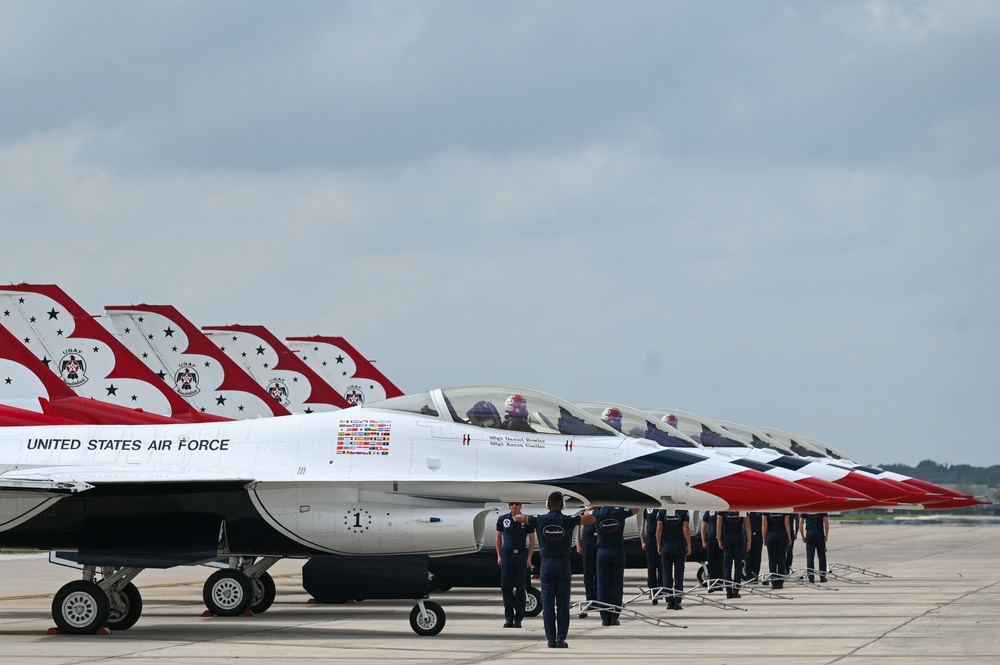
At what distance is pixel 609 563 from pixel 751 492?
2105 millimetres

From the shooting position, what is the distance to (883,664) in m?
11.3

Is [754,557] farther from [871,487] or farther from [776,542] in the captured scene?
[871,487]

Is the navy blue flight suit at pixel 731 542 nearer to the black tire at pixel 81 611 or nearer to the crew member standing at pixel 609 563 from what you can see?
the crew member standing at pixel 609 563

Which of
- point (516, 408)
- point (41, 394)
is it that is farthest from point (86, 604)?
point (41, 394)

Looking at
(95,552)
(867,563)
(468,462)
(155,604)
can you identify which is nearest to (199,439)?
(95,552)

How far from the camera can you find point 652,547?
715 inches

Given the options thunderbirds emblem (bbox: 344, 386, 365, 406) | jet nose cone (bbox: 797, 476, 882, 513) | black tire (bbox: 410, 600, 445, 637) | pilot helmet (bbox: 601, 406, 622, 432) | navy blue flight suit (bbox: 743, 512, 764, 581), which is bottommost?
black tire (bbox: 410, 600, 445, 637)

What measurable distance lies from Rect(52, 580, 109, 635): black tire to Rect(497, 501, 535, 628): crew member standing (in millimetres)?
4026

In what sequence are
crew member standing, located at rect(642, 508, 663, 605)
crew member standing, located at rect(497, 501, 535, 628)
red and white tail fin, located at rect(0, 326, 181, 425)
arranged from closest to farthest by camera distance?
crew member standing, located at rect(497, 501, 535, 628) → crew member standing, located at rect(642, 508, 663, 605) → red and white tail fin, located at rect(0, 326, 181, 425)

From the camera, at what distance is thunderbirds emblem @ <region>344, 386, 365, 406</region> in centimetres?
3041

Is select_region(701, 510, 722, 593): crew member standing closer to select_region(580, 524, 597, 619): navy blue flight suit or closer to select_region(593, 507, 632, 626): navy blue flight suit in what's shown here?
select_region(580, 524, 597, 619): navy blue flight suit

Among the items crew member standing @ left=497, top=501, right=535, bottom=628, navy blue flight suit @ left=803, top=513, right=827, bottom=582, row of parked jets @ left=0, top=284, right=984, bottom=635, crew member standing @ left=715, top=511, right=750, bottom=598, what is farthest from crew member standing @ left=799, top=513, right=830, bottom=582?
crew member standing @ left=497, top=501, right=535, bottom=628

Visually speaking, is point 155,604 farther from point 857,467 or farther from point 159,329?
point 857,467

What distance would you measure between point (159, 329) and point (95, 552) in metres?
10.8
